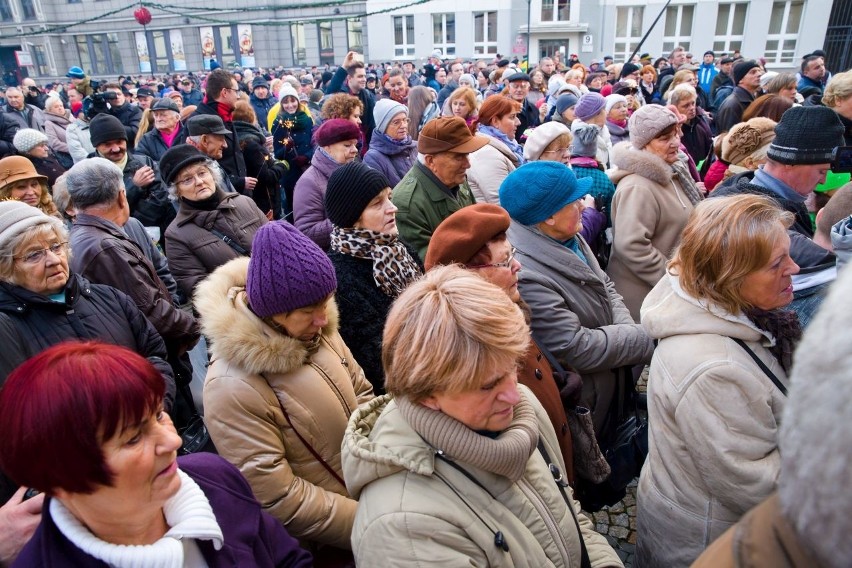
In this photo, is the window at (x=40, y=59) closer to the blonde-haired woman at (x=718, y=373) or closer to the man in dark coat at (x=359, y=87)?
the man in dark coat at (x=359, y=87)

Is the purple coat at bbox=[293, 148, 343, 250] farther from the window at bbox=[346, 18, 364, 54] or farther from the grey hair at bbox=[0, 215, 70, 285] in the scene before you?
the window at bbox=[346, 18, 364, 54]

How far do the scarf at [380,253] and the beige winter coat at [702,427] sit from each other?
1223 mm

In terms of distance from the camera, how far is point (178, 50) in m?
38.7

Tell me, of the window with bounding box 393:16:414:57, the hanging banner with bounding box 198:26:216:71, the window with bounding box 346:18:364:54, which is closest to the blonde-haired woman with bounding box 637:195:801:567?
the window with bounding box 393:16:414:57

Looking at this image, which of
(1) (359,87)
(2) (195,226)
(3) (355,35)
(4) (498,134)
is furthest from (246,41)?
(2) (195,226)

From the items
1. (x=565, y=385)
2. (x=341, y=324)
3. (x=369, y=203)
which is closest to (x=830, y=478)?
(x=565, y=385)

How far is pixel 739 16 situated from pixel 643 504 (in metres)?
35.8

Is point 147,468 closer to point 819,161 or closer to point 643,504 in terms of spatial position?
point 643,504

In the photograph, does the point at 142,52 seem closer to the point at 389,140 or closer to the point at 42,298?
the point at 389,140

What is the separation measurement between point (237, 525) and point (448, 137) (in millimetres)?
2862

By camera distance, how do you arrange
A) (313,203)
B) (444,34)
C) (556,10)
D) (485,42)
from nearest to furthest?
(313,203) → (556,10) → (485,42) → (444,34)

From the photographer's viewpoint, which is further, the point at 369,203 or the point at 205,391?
the point at 369,203

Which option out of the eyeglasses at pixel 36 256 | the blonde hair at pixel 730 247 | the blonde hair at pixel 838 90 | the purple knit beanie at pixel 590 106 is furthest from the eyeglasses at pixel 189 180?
the blonde hair at pixel 838 90

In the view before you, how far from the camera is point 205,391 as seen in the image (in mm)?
2002
